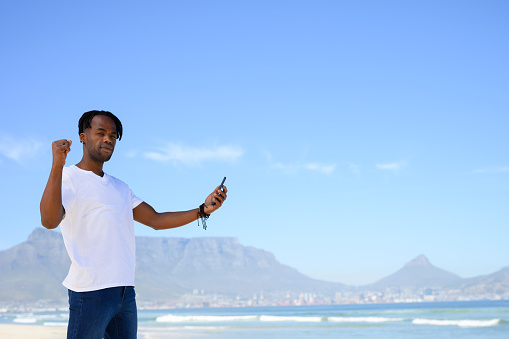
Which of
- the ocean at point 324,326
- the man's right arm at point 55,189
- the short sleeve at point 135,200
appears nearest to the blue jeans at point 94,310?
the man's right arm at point 55,189

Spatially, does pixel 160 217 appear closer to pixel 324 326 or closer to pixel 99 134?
pixel 99 134

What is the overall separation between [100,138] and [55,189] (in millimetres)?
364

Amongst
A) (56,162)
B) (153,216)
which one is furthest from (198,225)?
(56,162)

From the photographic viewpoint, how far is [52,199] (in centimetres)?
205

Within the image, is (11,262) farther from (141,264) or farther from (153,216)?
(153,216)

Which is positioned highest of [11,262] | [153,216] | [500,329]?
[11,262]

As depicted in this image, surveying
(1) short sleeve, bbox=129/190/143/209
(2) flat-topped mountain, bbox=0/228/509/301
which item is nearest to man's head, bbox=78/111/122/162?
(1) short sleeve, bbox=129/190/143/209

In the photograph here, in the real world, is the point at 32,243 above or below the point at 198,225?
above

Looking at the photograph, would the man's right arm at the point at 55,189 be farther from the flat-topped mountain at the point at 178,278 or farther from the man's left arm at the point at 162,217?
the flat-topped mountain at the point at 178,278

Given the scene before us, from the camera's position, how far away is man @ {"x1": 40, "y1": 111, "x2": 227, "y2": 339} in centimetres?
215

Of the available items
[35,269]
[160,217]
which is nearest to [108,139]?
[160,217]

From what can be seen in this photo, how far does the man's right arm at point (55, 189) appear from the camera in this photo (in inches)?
79.5

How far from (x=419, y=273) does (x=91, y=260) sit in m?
193

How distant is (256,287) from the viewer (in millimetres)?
165250
